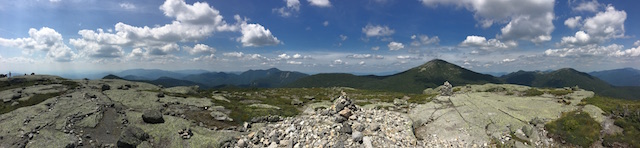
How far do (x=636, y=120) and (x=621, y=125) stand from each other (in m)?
1.37

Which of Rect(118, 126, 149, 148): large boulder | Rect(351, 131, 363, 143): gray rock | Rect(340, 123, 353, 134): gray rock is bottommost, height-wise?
Rect(118, 126, 149, 148): large boulder

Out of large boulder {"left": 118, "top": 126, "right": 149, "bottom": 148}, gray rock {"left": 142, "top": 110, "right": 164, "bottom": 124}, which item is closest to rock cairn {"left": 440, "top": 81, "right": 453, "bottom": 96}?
gray rock {"left": 142, "top": 110, "right": 164, "bottom": 124}

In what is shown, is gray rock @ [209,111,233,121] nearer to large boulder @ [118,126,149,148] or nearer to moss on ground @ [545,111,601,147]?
large boulder @ [118,126,149,148]

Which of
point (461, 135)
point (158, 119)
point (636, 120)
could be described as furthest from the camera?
point (158, 119)

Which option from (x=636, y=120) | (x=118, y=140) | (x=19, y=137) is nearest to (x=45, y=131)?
(x=19, y=137)

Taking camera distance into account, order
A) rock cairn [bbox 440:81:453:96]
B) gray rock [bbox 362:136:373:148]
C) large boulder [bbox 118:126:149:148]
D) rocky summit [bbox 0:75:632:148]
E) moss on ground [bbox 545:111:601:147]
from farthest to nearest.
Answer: rock cairn [bbox 440:81:453:96]
rocky summit [bbox 0:75:632:148]
moss on ground [bbox 545:111:601:147]
large boulder [bbox 118:126:149:148]
gray rock [bbox 362:136:373:148]

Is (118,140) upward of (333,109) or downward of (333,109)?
downward

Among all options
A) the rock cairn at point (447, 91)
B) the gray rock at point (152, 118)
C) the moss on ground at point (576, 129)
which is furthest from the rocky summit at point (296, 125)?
the rock cairn at point (447, 91)

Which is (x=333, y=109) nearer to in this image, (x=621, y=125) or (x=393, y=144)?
(x=393, y=144)

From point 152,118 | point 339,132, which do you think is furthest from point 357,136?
point 152,118

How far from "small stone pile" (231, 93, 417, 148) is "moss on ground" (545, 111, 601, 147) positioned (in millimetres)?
12767

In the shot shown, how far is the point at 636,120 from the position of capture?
22.8 m

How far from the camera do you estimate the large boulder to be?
70.7 feet

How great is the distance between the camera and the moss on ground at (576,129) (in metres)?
22.1
